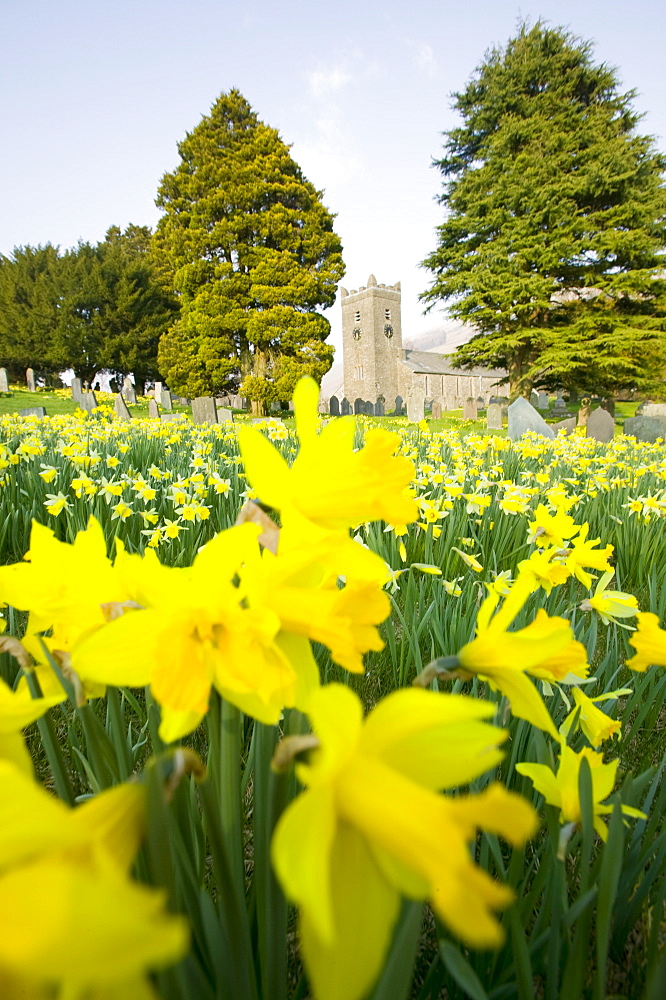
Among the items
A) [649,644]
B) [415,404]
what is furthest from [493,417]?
[649,644]

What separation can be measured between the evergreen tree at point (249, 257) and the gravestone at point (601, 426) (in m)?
11.0

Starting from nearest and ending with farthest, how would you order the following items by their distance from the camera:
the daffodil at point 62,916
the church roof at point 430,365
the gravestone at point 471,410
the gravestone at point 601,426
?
the daffodil at point 62,916, the gravestone at point 601,426, the gravestone at point 471,410, the church roof at point 430,365

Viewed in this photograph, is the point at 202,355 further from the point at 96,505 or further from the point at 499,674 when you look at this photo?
the point at 499,674

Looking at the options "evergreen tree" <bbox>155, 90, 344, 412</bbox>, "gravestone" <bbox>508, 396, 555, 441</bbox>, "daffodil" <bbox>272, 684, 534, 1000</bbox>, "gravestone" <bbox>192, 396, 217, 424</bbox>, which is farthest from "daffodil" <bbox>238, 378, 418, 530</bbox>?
"evergreen tree" <bbox>155, 90, 344, 412</bbox>

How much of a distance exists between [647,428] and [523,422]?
3.14 m

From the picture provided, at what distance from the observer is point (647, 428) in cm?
1005

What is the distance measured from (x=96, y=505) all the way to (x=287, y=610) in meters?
2.68

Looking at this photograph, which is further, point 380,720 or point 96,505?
point 96,505

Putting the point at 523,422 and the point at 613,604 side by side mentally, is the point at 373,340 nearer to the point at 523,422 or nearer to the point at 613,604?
the point at 523,422

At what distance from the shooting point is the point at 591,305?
62.5ft

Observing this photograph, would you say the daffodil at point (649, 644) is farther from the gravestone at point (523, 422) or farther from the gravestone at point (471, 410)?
the gravestone at point (471, 410)

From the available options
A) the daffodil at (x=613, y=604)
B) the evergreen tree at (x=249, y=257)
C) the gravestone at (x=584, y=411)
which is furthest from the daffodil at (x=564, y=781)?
the gravestone at (x=584, y=411)

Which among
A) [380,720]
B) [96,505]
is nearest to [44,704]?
[380,720]

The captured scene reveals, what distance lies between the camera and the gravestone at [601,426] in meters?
9.74
